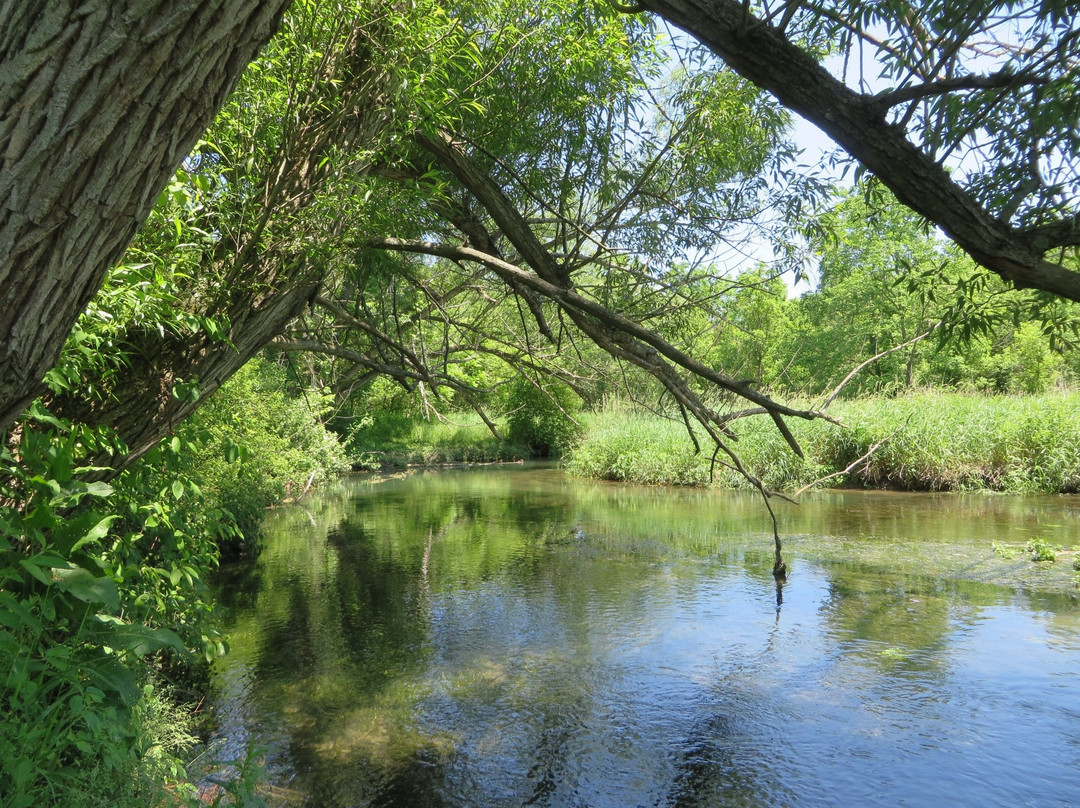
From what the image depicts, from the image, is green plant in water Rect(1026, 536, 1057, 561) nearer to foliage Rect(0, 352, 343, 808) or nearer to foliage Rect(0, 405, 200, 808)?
foliage Rect(0, 352, 343, 808)

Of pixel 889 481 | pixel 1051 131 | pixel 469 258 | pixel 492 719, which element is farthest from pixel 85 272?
pixel 889 481

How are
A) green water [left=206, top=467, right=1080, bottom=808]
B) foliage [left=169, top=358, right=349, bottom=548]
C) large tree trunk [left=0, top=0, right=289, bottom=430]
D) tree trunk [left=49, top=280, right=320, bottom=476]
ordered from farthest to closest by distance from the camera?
foliage [left=169, top=358, right=349, bottom=548] → green water [left=206, top=467, right=1080, bottom=808] → tree trunk [left=49, top=280, right=320, bottom=476] → large tree trunk [left=0, top=0, right=289, bottom=430]

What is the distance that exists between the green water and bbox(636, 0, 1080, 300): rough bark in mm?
3480

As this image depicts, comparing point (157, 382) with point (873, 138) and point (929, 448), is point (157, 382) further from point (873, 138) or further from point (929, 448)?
point (929, 448)

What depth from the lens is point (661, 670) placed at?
20.8 feet

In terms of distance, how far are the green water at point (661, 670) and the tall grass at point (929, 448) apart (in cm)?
321

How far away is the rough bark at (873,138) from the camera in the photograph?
6.64 feet

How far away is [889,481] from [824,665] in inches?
420

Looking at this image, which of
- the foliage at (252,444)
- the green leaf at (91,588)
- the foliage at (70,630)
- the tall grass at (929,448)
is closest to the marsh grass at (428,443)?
the foliage at (252,444)

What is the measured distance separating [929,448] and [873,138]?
14802mm

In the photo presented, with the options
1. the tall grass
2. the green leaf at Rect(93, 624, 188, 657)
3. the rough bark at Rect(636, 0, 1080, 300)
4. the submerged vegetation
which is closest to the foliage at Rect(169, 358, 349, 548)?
the submerged vegetation

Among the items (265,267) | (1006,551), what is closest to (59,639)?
(265,267)

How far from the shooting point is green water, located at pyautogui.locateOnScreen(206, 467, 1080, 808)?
4.63m

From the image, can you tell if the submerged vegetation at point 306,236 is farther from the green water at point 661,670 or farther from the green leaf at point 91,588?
the green water at point 661,670
